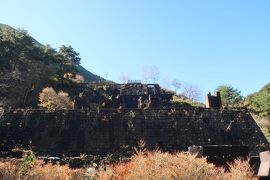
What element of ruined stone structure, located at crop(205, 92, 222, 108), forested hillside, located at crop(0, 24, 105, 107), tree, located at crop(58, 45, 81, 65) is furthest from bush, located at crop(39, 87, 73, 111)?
tree, located at crop(58, 45, 81, 65)

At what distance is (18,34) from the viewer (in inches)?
2084

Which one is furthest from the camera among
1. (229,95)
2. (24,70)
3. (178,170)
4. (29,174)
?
(229,95)

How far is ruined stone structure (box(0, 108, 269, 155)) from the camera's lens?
23031 millimetres

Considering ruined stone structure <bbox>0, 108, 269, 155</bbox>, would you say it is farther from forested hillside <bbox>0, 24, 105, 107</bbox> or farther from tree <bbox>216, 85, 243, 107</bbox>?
tree <bbox>216, 85, 243, 107</bbox>

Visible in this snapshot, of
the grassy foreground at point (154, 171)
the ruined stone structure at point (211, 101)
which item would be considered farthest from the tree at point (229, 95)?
the grassy foreground at point (154, 171)

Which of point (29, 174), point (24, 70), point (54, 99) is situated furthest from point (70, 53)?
point (29, 174)

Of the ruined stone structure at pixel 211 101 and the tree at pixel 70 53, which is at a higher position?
the tree at pixel 70 53

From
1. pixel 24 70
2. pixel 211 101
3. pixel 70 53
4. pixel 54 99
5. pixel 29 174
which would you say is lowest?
pixel 29 174

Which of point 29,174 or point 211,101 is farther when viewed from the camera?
point 211,101

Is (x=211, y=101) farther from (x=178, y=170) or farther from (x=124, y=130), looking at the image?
(x=178, y=170)

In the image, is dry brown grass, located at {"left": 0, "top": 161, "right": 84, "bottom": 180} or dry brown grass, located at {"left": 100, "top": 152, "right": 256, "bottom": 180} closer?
dry brown grass, located at {"left": 0, "top": 161, "right": 84, "bottom": 180}

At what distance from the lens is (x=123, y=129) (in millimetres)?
24266

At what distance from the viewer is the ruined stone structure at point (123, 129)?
75.6 ft

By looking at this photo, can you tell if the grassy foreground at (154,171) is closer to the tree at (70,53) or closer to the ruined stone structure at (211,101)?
the ruined stone structure at (211,101)
